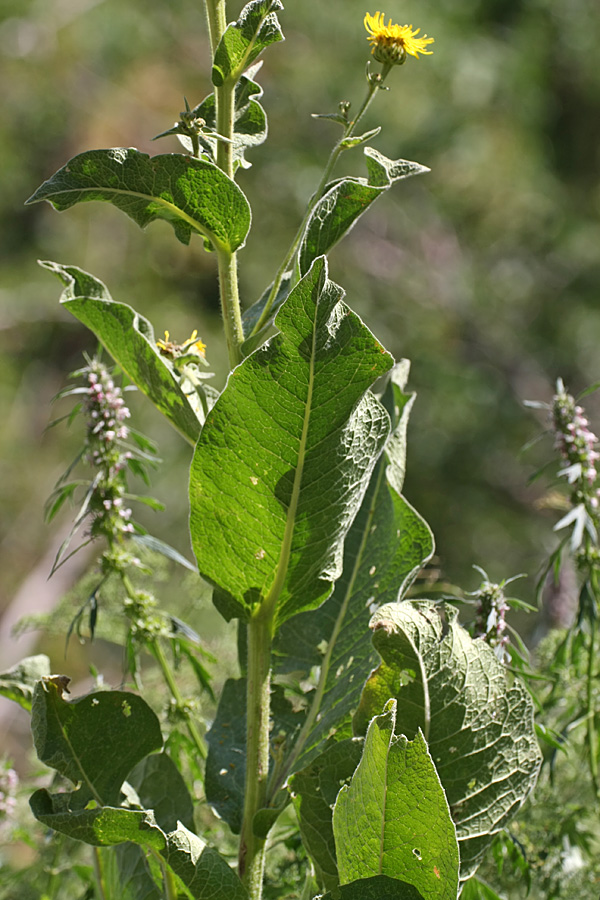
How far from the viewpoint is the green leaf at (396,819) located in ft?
1.12

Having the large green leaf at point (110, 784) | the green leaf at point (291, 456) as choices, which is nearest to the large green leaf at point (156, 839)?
the large green leaf at point (110, 784)

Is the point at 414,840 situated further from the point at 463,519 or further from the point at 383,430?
the point at 463,519

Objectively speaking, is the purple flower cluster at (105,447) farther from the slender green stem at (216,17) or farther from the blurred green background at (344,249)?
the blurred green background at (344,249)

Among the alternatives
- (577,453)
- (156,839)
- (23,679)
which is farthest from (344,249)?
Result: (156,839)

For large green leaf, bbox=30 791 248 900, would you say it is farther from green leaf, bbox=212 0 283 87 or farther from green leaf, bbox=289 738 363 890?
green leaf, bbox=212 0 283 87

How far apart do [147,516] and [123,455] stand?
2053 mm

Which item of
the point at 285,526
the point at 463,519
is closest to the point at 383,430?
the point at 285,526

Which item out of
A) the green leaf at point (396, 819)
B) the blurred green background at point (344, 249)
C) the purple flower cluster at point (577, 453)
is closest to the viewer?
the green leaf at point (396, 819)

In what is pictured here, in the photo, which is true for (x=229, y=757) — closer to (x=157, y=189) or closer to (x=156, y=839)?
(x=156, y=839)

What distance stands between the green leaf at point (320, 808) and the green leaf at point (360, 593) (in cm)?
2

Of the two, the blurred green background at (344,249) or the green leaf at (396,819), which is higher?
the blurred green background at (344,249)

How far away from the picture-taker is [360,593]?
0.51m

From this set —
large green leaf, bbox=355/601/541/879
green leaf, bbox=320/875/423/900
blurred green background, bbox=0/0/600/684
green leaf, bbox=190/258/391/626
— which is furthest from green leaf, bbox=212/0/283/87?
blurred green background, bbox=0/0/600/684

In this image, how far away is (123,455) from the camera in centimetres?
53
